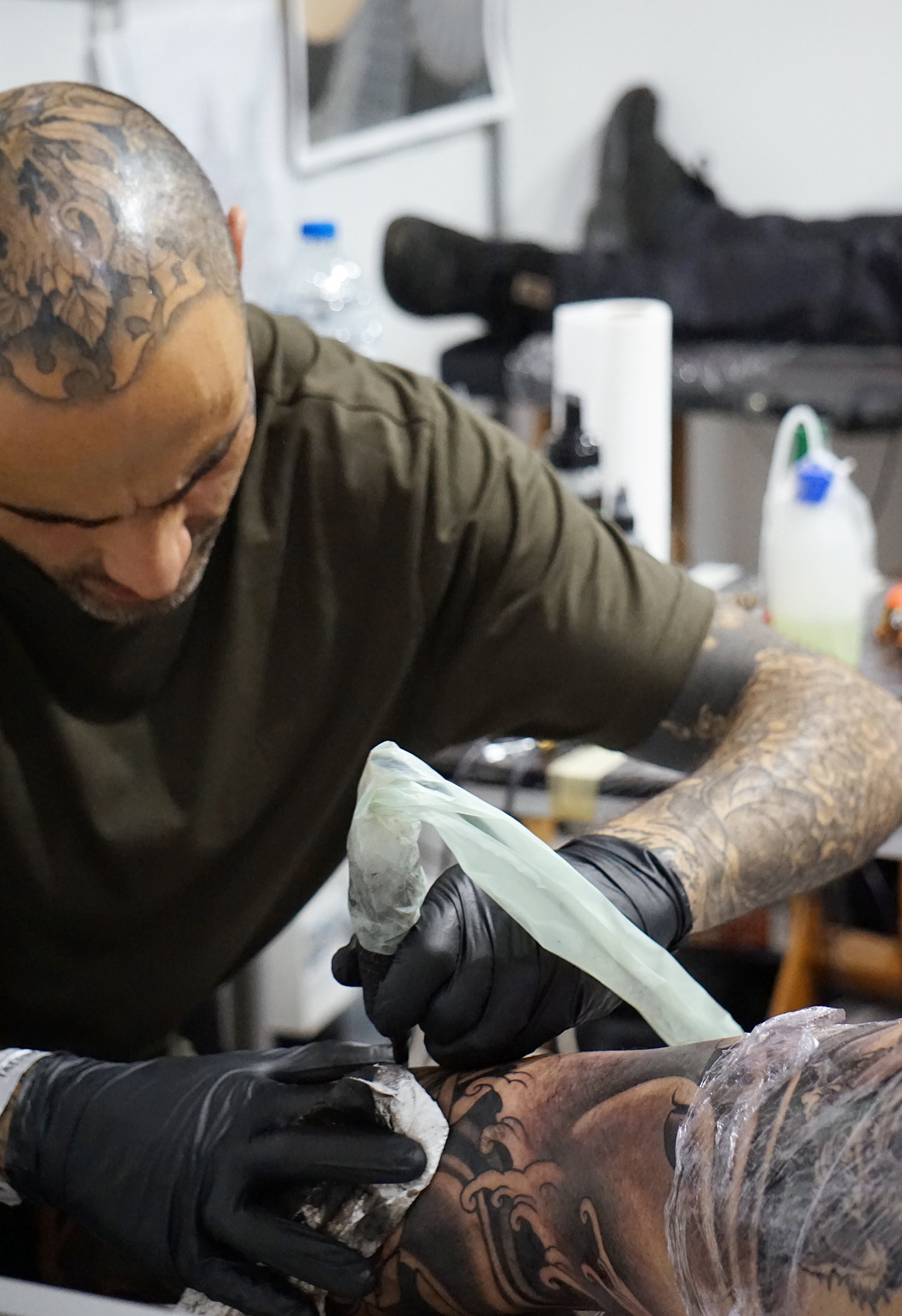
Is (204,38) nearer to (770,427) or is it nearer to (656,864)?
(770,427)

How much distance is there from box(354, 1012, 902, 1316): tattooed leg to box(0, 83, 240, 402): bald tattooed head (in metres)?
0.48

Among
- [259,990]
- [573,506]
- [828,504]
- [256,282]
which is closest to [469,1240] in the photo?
[573,506]

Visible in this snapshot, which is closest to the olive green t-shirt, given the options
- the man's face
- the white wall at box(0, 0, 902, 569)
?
the man's face

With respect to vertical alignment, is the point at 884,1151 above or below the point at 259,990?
above

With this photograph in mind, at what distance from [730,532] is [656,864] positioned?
10.1ft

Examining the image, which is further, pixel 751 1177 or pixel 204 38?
pixel 204 38

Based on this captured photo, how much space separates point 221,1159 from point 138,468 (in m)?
0.42

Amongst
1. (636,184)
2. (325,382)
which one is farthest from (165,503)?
(636,184)

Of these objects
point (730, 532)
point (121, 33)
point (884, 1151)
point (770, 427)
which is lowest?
point (730, 532)

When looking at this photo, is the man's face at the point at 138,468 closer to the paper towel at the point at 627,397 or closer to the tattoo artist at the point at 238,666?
the tattoo artist at the point at 238,666

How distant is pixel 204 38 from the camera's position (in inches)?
102

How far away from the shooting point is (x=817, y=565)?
1577 mm

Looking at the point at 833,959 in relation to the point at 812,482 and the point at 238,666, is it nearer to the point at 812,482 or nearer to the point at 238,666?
the point at 812,482

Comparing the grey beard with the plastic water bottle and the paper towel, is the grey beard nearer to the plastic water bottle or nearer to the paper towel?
the paper towel
